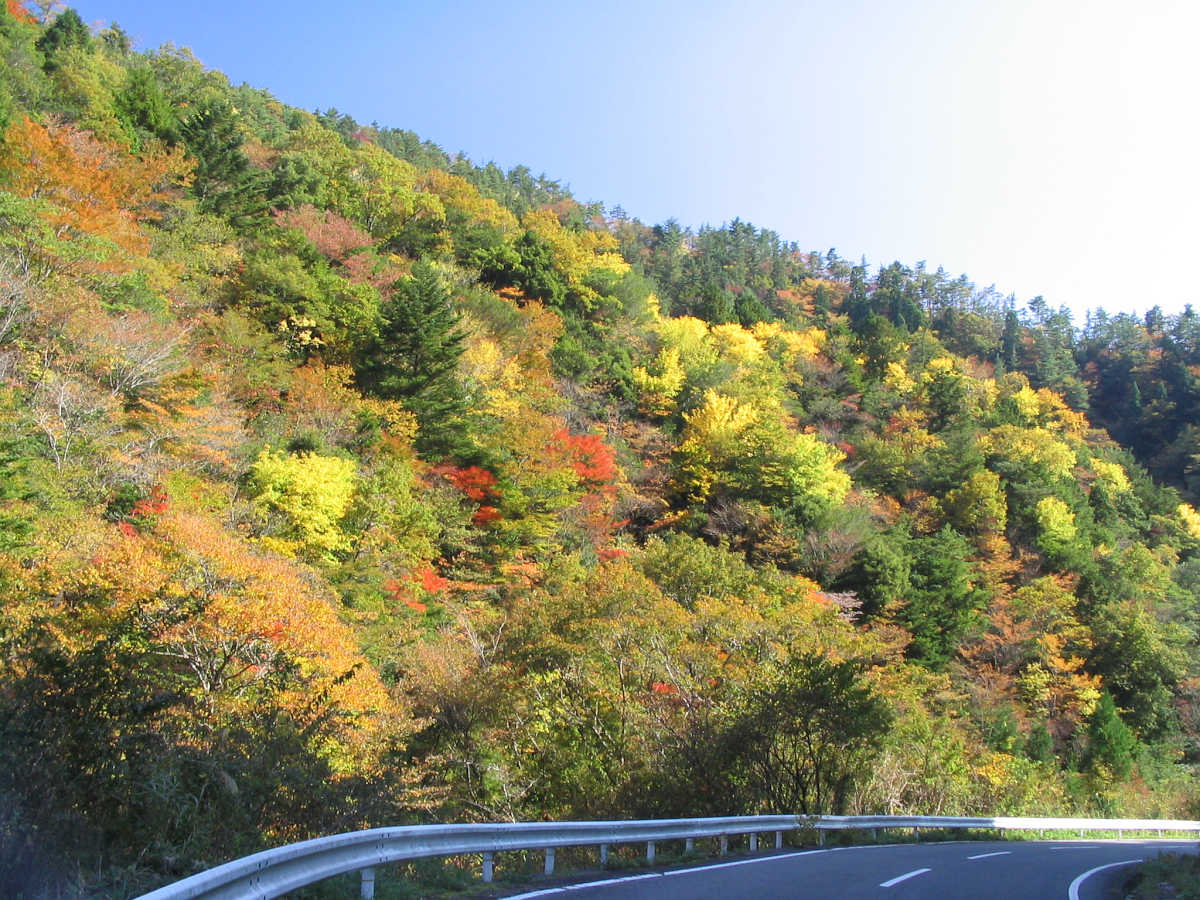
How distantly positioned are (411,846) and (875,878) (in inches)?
200

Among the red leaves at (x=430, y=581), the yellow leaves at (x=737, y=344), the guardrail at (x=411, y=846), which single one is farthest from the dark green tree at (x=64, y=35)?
the guardrail at (x=411, y=846)

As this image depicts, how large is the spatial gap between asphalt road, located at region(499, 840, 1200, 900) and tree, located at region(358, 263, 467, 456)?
2170 cm

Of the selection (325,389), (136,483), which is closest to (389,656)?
(136,483)

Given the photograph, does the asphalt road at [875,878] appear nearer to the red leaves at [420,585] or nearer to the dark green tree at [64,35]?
the red leaves at [420,585]

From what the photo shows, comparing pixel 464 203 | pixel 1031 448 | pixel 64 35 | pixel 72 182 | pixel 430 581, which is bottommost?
pixel 430 581

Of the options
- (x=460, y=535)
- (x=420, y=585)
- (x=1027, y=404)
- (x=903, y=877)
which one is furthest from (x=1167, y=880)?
(x=1027, y=404)

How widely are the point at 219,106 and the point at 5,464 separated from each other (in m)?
29.5

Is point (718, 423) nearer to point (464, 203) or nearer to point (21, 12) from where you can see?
point (464, 203)

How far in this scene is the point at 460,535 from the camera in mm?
27781

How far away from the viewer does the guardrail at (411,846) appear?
395 centimetres

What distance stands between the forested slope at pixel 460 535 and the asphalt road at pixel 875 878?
2.33m

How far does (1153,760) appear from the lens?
38.8 m

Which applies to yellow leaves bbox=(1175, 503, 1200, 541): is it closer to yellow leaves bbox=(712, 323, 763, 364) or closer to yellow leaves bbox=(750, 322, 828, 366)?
yellow leaves bbox=(750, 322, 828, 366)

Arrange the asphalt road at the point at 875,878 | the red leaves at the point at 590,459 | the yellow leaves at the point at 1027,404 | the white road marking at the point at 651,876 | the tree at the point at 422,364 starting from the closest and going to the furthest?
the white road marking at the point at 651,876 → the asphalt road at the point at 875,878 → the tree at the point at 422,364 → the red leaves at the point at 590,459 → the yellow leaves at the point at 1027,404
